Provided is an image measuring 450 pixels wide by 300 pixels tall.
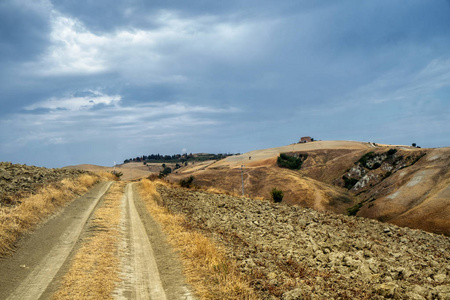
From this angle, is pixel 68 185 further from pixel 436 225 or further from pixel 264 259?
pixel 436 225

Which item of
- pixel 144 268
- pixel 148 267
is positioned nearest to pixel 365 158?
pixel 148 267

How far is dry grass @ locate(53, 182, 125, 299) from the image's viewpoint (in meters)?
7.46

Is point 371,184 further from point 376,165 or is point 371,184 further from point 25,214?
point 25,214

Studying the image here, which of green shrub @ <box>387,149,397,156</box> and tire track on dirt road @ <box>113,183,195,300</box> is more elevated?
green shrub @ <box>387,149,397,156</box>

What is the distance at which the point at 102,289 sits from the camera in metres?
7.66

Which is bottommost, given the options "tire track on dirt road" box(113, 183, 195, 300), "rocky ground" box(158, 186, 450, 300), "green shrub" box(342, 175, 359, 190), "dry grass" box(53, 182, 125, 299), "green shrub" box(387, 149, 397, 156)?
"green shrub" box(342, 175, 359, 190)

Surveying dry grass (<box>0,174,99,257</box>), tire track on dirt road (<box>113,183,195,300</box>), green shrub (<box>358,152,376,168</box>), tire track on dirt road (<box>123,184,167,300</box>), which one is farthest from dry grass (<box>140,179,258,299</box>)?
green shrub (<box>358,152,376,168</box>)

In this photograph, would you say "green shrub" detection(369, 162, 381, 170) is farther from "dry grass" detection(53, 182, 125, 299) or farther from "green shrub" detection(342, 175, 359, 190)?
"dry grass" detection(53, 182, 125, 299)

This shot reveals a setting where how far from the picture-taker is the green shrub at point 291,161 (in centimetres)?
11945

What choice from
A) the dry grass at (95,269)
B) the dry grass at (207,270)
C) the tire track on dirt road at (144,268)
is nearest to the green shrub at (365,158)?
the tire track on dirt road at (144,268)

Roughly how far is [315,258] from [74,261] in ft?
30.9

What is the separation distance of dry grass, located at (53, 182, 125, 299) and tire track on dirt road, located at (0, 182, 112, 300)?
519 mm

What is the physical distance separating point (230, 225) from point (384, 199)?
49.8 meters

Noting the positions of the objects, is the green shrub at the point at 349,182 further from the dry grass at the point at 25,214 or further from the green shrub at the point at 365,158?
the dry grass at the point at 25,214
